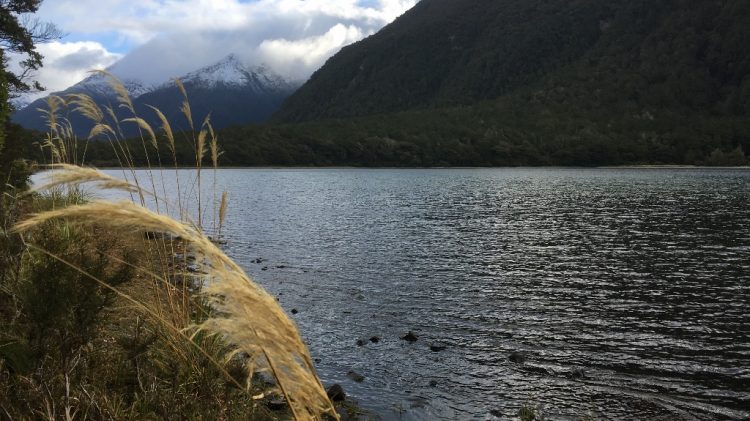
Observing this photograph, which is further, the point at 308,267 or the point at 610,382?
the point at 308,267

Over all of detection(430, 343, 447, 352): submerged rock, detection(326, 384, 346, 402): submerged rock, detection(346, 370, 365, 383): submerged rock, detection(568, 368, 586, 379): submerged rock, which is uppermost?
detection(326, 384, 346, 402): submerged rock

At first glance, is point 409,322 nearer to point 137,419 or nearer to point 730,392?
point 730,392

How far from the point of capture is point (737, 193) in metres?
72.9

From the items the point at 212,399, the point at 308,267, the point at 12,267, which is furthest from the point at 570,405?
the point at 308,267

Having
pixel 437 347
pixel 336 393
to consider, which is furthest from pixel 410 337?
pixel 336 393

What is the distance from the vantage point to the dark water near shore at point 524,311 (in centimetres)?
1137

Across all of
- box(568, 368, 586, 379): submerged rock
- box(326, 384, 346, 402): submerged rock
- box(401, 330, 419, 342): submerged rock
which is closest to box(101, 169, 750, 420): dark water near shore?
box(568, 368, 586, 379): submerged rock

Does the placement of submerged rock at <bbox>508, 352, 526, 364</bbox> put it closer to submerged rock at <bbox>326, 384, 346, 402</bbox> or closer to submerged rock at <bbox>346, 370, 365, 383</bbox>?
submerged rock at <bbox>346, 370, 365, 383</bbox>

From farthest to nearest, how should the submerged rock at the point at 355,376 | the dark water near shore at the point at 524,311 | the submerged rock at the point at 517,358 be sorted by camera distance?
the submerged rock at the point at 517,358 < the submerged rock at the point at 355,376 < the dark water near shore at the point at 524,311

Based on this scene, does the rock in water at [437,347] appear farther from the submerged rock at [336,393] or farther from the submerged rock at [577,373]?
the submerged rock at [336,393]

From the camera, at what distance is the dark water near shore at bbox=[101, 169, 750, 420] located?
1137 cm

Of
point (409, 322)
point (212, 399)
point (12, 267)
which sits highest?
point (12, 267)

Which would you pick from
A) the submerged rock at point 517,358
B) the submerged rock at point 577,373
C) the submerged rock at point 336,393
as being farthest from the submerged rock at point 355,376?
the submerged rock at point 577,373

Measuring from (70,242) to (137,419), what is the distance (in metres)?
3.66
